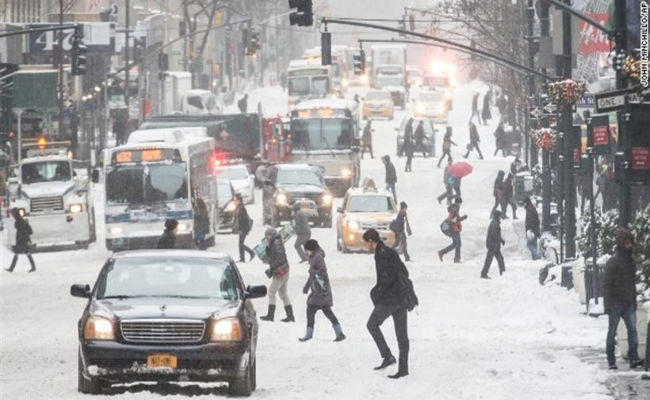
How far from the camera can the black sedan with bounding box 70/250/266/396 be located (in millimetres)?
17875

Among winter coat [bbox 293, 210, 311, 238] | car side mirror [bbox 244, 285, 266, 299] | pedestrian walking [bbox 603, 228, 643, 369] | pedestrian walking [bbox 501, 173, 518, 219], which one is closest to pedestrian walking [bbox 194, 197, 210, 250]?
winter coat [bbox 293, 210, 311, 238]

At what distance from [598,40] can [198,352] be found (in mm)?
35143

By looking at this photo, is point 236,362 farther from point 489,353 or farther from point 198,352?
point 489,353

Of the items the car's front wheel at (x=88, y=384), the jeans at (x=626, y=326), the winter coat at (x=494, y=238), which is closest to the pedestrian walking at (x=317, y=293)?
the jeans at (x=626, y=326)

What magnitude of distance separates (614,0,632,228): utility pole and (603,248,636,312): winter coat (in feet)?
7.39

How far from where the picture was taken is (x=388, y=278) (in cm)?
2067

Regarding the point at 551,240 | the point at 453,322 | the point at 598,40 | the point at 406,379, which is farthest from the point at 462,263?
the point at 406,379

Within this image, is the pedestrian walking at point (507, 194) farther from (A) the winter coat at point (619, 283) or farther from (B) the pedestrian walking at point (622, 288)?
(A) the winter coat at point (619, 283)

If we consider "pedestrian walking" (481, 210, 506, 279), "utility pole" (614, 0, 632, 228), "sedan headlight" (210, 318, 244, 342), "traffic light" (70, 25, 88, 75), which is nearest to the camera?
"sedan headlight" (210, 318, 244, 342)

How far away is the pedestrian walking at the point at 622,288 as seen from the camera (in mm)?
19859

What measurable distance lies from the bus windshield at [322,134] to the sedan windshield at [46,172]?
53.8 ft

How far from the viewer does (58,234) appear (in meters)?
49.0

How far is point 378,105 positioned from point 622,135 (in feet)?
286

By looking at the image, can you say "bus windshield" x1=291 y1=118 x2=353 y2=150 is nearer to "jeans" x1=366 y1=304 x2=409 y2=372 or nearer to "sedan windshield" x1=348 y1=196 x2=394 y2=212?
"sedan windshield" x1=348 y1=196 x2=394 y2=212
